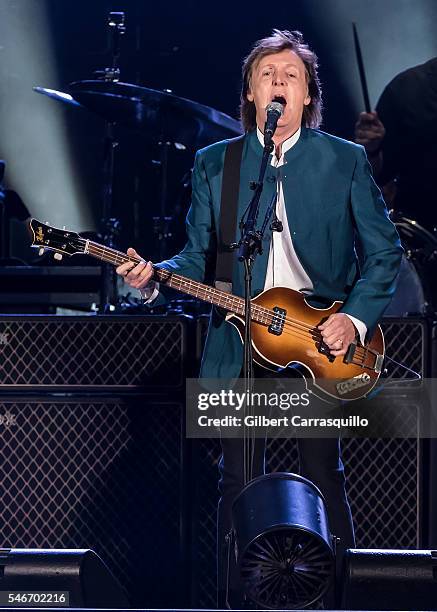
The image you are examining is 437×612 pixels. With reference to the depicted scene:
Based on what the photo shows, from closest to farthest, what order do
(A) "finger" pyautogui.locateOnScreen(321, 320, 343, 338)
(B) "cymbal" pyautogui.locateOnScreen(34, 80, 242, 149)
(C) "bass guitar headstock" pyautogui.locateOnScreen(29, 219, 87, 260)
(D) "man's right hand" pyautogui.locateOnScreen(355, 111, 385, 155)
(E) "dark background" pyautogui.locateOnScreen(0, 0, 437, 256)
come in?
(A) "finger" pyautogui.locateOnScreen(321, 320, 343, 338) → (C) "bass guitar headstock" pyautogui.locateOnScreen(29, 219, 87, 260) → (B) "cymbal" pyautogui.locateOnScreen(34, 80, 242, 149) → (D) "man's right hand" pyautogui.locateOnScreen(355, 111, 385, 155) → (E) "dark background" pyautogui.locateOnScreen(0, 0, 437, 256)

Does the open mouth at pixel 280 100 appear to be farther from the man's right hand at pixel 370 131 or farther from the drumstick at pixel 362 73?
the drumstick at pixel 362 73

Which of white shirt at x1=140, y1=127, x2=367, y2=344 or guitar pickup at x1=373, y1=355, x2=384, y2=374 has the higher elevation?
white shirt at x1=140, y1=127, x2=367, y2=344

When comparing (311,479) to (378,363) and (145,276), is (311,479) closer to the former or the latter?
(378,363)

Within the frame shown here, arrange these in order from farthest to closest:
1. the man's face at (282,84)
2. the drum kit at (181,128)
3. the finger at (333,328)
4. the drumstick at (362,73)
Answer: the drumstick at (362,73), the drum kit at (181,128), the man's face at (282,84), the finger at (333,328)

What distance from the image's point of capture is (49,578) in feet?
10.1

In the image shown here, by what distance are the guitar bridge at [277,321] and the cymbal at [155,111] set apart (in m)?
2.47

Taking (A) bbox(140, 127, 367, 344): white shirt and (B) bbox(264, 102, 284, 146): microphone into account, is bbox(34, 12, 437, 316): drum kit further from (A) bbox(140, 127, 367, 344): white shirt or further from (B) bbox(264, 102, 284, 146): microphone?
(B) bbox(264, 102, 284, 146): microphone

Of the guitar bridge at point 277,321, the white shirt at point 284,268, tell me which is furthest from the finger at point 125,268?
the guitar bridge at point 277,321

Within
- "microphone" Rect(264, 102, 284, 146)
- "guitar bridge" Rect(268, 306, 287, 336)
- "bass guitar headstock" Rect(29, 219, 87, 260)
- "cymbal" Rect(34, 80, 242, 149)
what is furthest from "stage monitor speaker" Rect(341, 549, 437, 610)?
"cymbal" Rect(34, 80, 242, 149)

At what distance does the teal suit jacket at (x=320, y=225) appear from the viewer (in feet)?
12.2

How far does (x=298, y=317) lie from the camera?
369cm

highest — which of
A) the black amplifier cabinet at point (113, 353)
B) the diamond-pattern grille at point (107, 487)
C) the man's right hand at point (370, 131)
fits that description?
the man's right hand at point (370, 131)

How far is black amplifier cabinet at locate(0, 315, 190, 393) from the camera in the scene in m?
4.66

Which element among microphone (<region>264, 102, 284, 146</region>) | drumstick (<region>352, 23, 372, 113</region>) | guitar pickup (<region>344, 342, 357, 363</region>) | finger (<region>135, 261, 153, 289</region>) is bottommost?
guitar pickup (<region>344, 342, 357, 363</region>)
